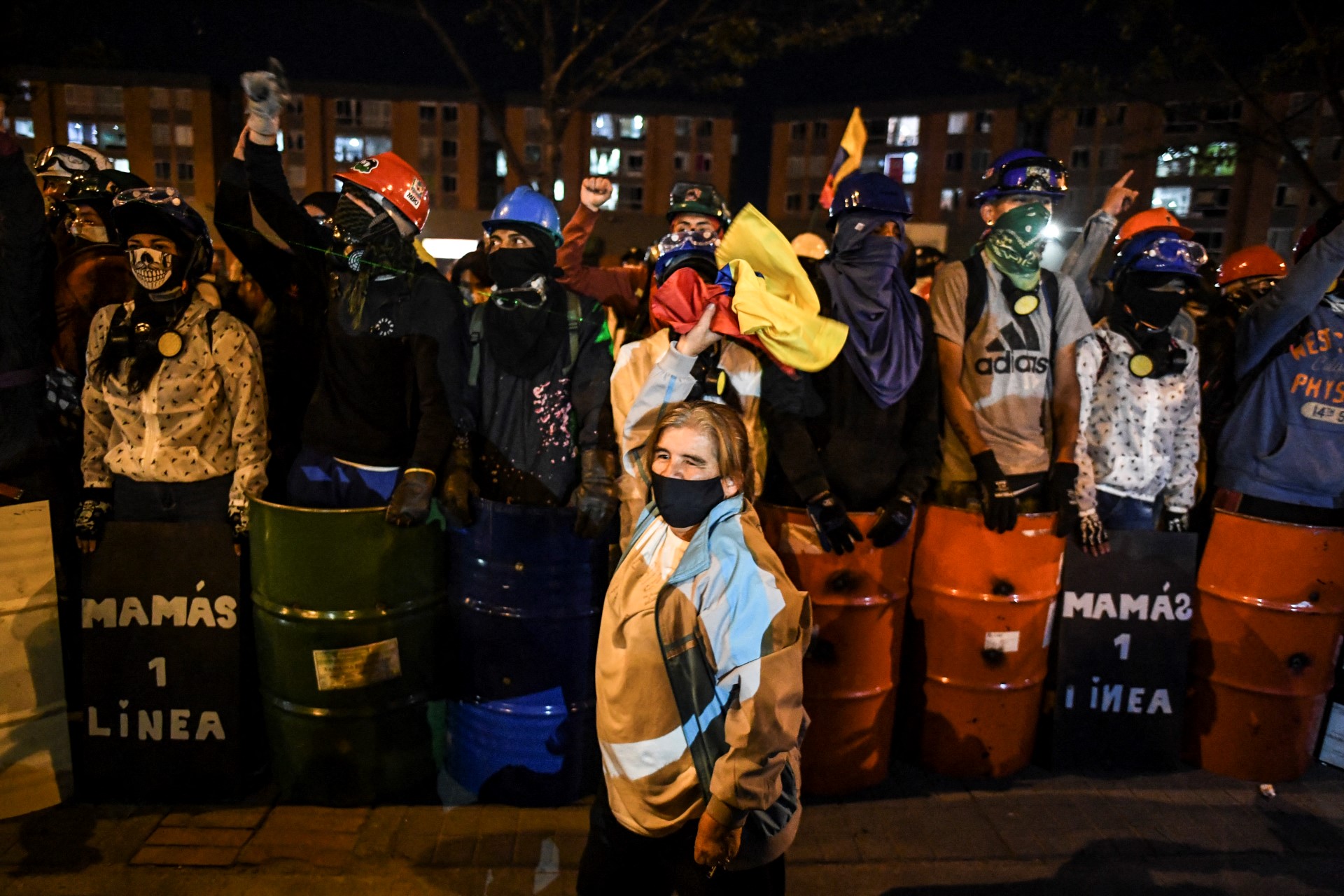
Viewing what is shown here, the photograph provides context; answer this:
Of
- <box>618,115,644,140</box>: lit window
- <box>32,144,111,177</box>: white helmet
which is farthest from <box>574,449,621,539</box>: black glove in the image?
<box>618,115,644,140</box>: lit window

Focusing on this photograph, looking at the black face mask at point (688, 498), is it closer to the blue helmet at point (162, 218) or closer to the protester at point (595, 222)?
the protester at point (595, 222)

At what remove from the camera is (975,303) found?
3621mm

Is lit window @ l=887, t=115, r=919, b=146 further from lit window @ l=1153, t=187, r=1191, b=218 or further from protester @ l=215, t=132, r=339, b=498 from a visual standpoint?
protester @ l=215, t=132, r=339, b=498

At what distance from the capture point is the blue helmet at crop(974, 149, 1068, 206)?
12.1 ft

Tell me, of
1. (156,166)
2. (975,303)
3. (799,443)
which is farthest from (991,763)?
(156,166)

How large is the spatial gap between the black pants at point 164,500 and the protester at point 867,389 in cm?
234

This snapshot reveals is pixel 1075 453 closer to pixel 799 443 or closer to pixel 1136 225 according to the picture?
pixel 799 443

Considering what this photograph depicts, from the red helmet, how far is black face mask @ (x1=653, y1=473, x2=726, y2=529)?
190 cm

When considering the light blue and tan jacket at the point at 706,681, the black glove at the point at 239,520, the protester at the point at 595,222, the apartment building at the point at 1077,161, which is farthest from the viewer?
the apartment building at the point at 1077,161

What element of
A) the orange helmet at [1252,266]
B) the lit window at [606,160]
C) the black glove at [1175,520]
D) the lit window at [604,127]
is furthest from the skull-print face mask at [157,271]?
the lit window at [604,127]

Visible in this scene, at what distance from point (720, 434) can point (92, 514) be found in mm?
2722

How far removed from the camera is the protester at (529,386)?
131 inches

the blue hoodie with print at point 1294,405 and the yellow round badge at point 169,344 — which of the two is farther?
the blue hoodie with print at point 1294,405

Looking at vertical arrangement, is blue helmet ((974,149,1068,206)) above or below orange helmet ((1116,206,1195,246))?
above
